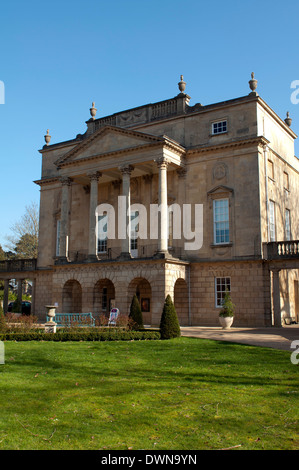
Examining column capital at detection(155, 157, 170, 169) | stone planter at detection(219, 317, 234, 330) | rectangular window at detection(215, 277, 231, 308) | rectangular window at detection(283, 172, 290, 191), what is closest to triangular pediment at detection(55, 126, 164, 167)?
column capital at detection(155, 157, 170, 169)

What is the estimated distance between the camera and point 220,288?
3152 centimetres

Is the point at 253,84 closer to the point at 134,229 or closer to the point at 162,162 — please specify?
the point at 162,162

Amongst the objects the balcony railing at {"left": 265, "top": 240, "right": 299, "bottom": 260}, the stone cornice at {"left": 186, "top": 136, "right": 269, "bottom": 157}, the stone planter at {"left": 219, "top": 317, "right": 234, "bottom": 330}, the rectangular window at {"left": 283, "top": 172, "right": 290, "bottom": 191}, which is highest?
the stone cornice at {"left": 186, "top": 136, "right": 269, "bottom": 157}

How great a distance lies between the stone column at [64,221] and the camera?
119 feet

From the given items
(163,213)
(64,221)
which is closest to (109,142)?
(64,221)

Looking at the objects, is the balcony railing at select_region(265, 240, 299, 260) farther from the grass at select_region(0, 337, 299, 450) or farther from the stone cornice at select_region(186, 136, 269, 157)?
the grass at select_region(0, 337, 299, 450)

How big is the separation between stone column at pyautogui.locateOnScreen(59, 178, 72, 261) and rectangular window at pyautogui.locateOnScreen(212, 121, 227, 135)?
12355 mm

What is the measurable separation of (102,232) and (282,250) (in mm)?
15161

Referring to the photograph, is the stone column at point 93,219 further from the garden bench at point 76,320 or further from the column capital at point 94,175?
the garden bench at point 76,320

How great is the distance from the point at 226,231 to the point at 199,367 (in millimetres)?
18676

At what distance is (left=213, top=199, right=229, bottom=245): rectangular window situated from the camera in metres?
31.9

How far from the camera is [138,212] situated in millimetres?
36094
